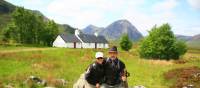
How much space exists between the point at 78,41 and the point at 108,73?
113 m

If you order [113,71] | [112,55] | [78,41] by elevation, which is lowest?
[113,71]

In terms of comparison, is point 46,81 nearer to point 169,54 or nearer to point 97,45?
point 169,54

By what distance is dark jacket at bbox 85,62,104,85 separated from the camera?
13633mm

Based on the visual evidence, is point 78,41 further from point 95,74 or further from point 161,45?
point 95,74

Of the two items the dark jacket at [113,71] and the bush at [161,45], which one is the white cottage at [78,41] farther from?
the dark jacket at [113,71]

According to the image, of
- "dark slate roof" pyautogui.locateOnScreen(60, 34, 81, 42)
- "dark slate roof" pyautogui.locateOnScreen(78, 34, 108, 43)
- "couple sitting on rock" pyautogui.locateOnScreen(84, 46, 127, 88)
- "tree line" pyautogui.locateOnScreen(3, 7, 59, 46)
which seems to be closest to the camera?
"couple sitting on rock" pyautogui.locateOnScreen(84, 46, 127, 88)

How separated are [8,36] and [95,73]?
354 feet

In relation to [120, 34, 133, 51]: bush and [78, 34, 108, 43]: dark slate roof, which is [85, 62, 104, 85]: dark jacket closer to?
[120, 34, 133, 51]: bush

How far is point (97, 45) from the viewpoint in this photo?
139000 millimetres

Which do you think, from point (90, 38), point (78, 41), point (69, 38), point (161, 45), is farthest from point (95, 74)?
point (90, 38)

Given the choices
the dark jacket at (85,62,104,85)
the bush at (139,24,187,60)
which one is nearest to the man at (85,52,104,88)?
the dark jacket at (85,62,104,85)

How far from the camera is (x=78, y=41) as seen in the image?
126 m

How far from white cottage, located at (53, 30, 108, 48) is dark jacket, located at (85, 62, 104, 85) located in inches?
3964

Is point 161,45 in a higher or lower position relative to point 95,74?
higher
